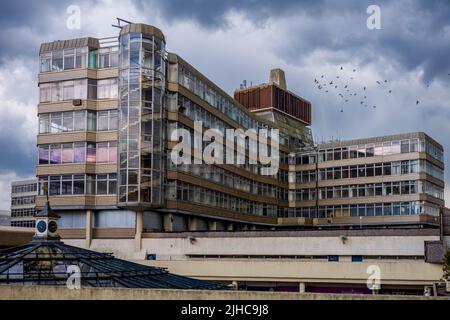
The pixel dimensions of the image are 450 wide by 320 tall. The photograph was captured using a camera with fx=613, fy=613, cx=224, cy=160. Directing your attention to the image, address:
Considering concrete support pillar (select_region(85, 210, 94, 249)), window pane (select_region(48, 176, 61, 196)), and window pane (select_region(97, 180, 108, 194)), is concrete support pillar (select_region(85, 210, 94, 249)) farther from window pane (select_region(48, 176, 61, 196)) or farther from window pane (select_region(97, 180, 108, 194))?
window pane (select_region(48, 176, 61, 196))

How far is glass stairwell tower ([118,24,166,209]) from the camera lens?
56.7 meters

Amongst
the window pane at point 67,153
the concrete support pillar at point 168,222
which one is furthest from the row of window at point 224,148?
the window pane at point 67,153

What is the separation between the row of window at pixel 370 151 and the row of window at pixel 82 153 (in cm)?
4392

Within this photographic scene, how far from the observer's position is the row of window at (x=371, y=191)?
85.4m

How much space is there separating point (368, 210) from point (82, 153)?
46827 millimetres

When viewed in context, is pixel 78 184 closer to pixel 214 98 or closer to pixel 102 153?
pixel 102 153

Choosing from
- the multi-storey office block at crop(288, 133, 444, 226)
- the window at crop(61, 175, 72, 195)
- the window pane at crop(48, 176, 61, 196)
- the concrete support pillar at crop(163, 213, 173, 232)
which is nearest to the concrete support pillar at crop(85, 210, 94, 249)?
the window at crop(61, 175, 72, 195)

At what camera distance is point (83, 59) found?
197 feet

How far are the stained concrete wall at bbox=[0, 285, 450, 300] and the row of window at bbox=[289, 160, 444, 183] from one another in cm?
7084

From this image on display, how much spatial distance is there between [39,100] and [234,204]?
28.0 meters

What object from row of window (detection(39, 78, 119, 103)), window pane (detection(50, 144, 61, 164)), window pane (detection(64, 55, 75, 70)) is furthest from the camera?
window pane (detection(64, 55, 75, 70))
